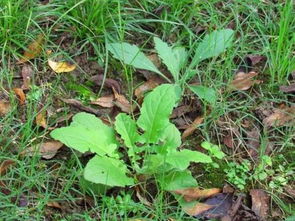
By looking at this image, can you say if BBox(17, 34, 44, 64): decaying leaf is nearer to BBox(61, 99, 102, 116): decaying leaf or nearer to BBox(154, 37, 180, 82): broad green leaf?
BBox(61, 99, 102, 116): decaying leaf

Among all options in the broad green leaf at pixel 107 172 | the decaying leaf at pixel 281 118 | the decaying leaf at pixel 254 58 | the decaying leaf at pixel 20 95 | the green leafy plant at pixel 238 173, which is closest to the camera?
the broad green leaf at pixel 107 172

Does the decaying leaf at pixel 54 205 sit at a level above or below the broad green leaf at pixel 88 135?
below

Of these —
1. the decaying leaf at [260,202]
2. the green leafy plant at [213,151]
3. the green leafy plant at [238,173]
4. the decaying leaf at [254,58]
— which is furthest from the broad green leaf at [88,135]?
the decaying leaf at [254,58]

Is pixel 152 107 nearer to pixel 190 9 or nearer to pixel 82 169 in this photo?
pixel 82 169

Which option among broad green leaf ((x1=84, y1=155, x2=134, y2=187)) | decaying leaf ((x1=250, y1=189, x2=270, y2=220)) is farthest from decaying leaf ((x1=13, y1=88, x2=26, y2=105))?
decaying leaf ((x1=250, y1=189, x2=270, y2=220))

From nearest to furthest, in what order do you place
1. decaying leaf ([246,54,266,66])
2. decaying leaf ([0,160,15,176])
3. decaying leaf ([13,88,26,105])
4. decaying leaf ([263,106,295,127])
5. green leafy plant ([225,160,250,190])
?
decaying leaf ([0,160,15,176]) < green leafy plant ([225,160,250,190]) < decaying leaf ([13,88,26,105]) < decaying leaf ([263,106,295,127]) < decaying leaf ([246,54,266,66])

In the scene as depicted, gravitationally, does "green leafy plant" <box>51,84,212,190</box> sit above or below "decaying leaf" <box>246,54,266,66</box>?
below

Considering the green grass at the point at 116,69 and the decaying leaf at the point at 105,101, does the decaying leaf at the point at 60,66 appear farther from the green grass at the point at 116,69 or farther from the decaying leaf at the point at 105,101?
the decaying leaf at the point at 105,101
